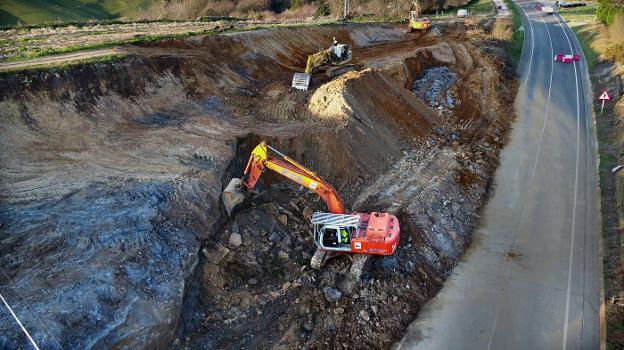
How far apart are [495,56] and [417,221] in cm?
2162

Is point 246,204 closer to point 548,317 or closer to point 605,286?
point 548,317

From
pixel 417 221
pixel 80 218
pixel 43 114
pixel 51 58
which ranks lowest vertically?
pixel 417 221

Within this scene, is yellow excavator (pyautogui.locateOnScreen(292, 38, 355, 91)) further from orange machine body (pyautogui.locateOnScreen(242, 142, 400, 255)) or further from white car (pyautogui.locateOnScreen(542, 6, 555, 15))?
white car (pyautogui.locateOnScreen(542, 6, 555, 15))

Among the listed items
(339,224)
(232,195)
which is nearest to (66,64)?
(232,195)

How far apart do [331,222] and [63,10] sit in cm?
5818

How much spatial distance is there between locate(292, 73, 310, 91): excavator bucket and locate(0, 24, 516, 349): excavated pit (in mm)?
514

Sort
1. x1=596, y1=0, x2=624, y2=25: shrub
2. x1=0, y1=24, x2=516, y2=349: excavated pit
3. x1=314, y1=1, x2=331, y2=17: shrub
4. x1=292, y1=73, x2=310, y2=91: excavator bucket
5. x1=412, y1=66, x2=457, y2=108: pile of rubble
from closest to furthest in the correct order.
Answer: x1=0, y1=24, x2=516, y2=349: excavated pit < x1=292, y1=73, x2=310, y2=91: excavator bucket < x1=412, y1=66, x2=457, y2=108: pile of rubble < x1=596, y1=0, x2=624, y2=25: shrub < x1=314, y1=1, x2=331, y2=17: shrub

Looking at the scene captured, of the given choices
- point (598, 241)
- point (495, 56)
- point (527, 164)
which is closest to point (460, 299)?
point (598, 241)

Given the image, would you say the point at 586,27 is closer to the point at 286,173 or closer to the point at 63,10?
the point at 286,173

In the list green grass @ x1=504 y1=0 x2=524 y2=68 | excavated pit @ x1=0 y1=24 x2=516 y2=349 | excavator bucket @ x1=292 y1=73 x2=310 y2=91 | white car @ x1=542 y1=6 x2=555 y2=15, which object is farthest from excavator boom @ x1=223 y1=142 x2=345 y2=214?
white car @ x1=542 y1=6 x2=555 y2=15

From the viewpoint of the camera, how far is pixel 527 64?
123 ft

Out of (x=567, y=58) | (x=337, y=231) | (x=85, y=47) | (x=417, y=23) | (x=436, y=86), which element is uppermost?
(x=85, y=47)

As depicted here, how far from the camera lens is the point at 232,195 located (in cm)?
1709

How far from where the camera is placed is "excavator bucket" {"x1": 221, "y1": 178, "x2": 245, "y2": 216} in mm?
17109
